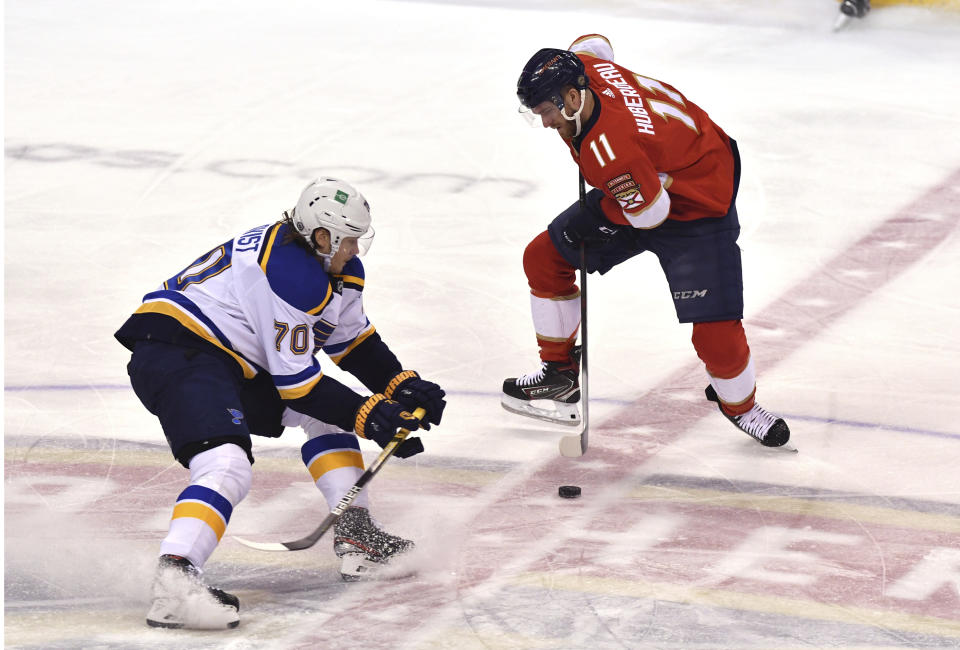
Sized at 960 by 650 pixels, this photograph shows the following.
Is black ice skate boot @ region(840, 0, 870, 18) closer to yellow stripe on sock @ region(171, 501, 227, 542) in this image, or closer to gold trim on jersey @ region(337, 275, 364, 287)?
gold trim on jersey @ region(337, 275, 364, 287)

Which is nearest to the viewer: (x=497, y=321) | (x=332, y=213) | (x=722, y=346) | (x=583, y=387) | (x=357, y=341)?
(x=332, y=213)

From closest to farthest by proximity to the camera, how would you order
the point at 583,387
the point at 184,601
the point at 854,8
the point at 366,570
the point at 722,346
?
1. the point at 184,601
2. the point at 366,570
3. the point at 722,346
4. the point at 583,387
5. the point at 854,8

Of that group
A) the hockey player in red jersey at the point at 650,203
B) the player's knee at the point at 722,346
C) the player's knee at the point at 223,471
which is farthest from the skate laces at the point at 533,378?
the player's knee at the point at 223,471

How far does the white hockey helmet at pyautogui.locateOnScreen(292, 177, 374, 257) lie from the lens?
3627 millimetres

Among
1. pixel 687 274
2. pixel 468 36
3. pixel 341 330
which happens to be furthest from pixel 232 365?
pixel 468 36

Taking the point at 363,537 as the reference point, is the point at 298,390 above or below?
above

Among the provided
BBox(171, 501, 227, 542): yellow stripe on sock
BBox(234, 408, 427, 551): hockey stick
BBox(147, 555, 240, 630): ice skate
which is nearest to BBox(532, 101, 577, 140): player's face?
BBox(234, 408, 427, 551): hockey stick

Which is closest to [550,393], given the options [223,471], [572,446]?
[572,446]

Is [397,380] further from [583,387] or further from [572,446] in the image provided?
[583,387]

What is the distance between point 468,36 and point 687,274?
5.10 metres

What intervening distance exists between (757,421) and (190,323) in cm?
181

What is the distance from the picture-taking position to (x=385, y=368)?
13.4 feet

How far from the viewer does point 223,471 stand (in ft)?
11.3

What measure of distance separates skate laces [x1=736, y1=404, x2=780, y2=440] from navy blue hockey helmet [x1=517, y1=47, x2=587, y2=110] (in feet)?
3.70
